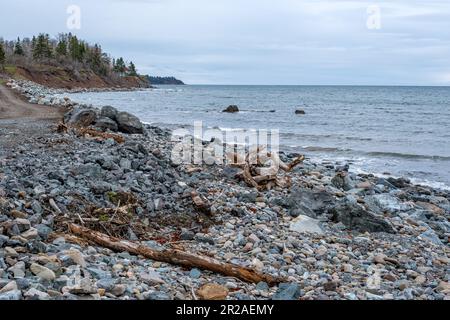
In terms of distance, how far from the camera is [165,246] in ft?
25.8

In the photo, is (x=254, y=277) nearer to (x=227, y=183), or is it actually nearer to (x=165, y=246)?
(x=165, y=246)

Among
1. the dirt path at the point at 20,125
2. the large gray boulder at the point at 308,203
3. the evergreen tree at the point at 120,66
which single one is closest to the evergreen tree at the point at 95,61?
the evergreen tree at the point at 120,66

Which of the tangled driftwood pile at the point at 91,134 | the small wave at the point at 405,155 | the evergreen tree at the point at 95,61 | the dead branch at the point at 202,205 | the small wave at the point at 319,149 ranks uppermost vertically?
the evergreen tree at the point at 95,61

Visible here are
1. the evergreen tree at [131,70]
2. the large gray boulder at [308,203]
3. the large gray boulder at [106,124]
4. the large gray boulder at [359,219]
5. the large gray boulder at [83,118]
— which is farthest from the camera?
the evergreen tree at [131,70]

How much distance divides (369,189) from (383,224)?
14.8ft

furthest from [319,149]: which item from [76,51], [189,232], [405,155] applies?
[76,51]

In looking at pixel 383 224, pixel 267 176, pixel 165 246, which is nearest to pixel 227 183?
pixel 267 176

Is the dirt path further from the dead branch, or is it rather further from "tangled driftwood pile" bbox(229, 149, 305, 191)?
"tangled driftwood pile" bbox(229, 149, 305, 191)

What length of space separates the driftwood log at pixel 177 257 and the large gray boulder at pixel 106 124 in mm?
11578

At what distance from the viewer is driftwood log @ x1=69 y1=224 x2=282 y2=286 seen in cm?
683

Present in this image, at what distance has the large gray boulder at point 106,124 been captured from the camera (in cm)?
1859

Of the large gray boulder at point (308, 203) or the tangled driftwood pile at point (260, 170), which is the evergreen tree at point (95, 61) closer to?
the tangled driftwood pile at point (260, 170)

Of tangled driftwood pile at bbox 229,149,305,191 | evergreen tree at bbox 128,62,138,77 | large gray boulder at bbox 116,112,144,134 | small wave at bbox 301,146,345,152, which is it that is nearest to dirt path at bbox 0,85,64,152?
large gray boulder at bbox 116,112,144,134

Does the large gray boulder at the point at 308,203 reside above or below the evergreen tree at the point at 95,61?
below
